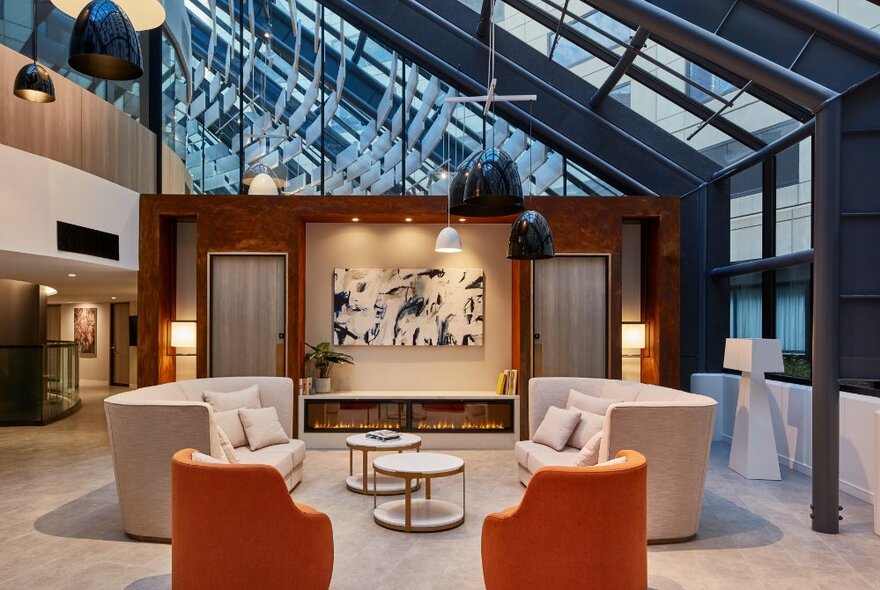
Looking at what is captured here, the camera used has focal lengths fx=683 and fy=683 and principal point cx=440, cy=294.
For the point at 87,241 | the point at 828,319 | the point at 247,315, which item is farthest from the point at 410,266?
the point at 828,319

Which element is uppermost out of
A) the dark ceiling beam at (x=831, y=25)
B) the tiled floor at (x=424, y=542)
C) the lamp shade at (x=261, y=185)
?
the dark ceiling beam at (x=831, y=25)

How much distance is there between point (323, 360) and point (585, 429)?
11.8 feet

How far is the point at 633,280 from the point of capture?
8.77 meters

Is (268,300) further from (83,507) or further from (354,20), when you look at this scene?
(354,20)

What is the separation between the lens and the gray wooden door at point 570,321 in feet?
27.0

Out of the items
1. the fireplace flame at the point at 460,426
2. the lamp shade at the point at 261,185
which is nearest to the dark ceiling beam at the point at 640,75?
the lamp shade at the point at 261,185

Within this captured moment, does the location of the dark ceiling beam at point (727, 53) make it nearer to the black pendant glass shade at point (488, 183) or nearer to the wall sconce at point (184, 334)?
the black pendant glass shade at point (488, 183)

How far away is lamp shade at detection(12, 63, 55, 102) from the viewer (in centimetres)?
540

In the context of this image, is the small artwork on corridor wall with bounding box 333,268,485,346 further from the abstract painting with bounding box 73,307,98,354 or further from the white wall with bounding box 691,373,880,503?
the abstract painting with bounding box 73,307,98,354

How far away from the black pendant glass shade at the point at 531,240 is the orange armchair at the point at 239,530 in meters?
2.52

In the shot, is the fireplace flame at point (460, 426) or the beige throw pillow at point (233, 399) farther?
the fireplace flame at point (460, 426)

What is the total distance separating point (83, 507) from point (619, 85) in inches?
299

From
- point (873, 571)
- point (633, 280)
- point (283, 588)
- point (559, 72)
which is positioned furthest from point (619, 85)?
point (283, 588)

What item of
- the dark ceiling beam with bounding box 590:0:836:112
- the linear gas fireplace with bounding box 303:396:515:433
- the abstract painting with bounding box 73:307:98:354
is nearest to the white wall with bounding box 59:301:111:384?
the abstract painting with bounding box 73:307:98:354
